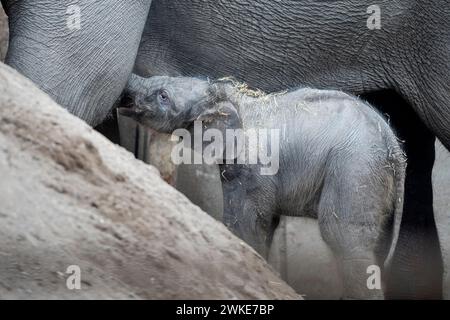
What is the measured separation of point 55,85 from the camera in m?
4.44

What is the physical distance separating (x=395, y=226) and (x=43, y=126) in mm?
1863

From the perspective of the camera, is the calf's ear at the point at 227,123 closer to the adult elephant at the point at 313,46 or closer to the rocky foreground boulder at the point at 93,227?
the adult elephant at the point at 313,46

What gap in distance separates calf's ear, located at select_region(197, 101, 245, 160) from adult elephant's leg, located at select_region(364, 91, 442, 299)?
4.29 feet

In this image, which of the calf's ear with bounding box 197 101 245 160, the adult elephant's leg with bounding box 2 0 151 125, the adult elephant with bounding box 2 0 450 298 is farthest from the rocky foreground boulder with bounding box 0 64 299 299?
the adult elephant with bounding box 2 0 450 298

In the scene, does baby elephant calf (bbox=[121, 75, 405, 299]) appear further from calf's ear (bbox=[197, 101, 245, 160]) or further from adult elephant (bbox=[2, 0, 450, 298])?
adult elephant (bbox=[2, 0, 450, 298])

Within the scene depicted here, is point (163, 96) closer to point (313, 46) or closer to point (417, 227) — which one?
point (313, 46)

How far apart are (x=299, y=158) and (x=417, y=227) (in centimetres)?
134

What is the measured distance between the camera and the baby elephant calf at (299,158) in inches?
179

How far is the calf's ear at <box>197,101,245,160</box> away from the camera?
4.71 m

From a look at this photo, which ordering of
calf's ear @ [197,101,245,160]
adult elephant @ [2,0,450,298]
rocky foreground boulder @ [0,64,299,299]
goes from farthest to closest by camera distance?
1. adult elephant @ [2,0,450,298]
2. calf's ear @ [197,101,245,160]
3. rocky foreground boulder @ [0,64,299,299]

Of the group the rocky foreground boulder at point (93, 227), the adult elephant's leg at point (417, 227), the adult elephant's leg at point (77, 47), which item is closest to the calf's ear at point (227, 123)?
the adult elephant's leg at point (77, 47)

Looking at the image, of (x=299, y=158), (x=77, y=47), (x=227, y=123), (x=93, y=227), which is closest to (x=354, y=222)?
(x=299, y=158)

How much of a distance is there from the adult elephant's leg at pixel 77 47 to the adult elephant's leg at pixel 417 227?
1.77 meters
